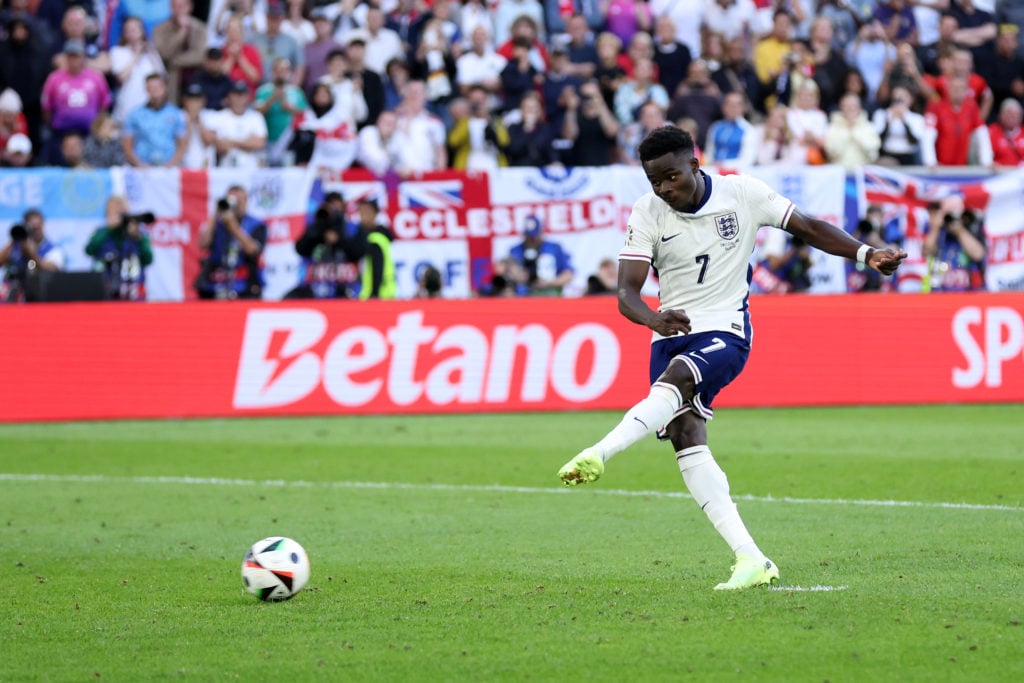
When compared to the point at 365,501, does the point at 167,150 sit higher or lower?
higher

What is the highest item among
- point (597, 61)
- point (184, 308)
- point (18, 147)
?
point (597, 61)

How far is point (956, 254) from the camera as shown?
22.3m

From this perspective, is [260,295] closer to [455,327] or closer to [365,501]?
[455,327]

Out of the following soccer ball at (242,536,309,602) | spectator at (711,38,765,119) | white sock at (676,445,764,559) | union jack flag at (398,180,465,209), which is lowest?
soccer ball at (242,536,309,602)

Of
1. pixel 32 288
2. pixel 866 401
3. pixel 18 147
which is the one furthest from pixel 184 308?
pixel 866 401

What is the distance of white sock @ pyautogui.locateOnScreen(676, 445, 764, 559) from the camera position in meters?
7.70

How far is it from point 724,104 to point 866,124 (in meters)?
2.28

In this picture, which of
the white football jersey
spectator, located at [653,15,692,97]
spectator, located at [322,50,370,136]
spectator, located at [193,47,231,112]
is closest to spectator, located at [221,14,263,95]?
spectator, located at [193,47,231,112]

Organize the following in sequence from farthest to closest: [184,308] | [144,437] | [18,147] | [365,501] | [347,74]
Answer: [347,74]
[18,147]
[184,308]
[144,437]
[365,501]

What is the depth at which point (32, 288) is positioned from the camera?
59.4ft

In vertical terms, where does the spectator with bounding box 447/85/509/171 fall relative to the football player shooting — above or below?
above

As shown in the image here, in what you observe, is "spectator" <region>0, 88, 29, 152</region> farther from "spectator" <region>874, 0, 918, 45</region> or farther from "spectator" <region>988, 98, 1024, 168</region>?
"spectator" <region>988, 98, 1024, 168</region>

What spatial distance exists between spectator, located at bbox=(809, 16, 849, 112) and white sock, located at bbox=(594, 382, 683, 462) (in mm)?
18064

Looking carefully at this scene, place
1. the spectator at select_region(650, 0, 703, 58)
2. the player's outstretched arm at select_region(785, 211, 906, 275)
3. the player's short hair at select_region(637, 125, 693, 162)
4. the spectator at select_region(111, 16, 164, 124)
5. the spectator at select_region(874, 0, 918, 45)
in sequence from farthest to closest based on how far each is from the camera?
1. the spectator at select_region(874, 0, 918, 45)
2. the spectator at select_region(650, 0, 703, 58)
3. the spectator at select_region(111, 16, 164, 124)
4. the player's short hair at select_region(637, 125, 693, 162)
5. the player's outstretched arm at select_region(785, 211, 906, 275)
